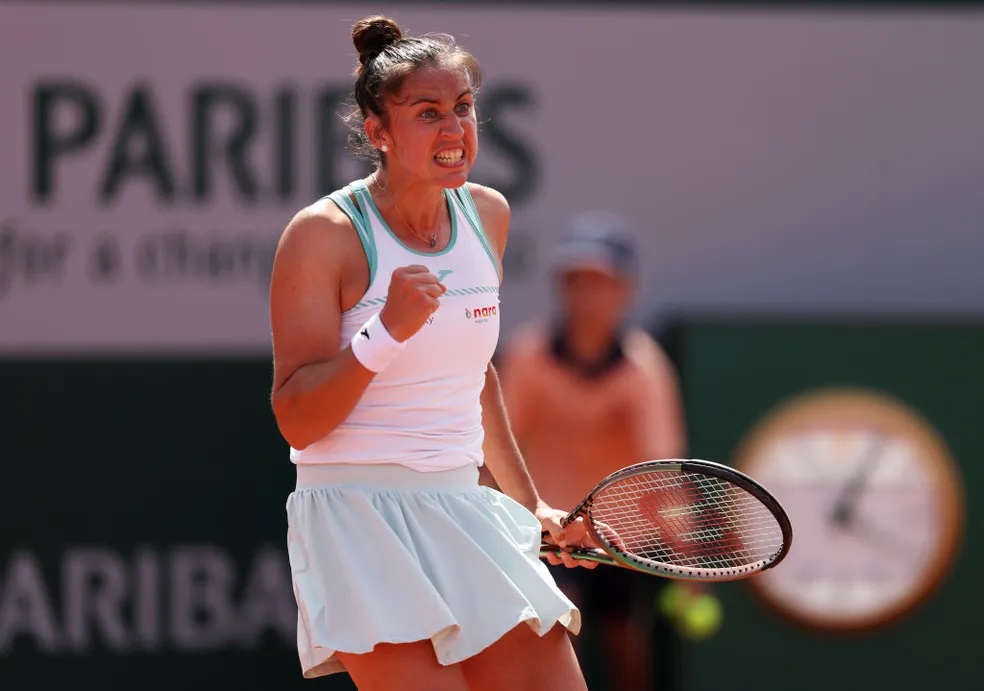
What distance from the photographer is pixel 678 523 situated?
10.8 ft

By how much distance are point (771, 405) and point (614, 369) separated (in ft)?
2.13

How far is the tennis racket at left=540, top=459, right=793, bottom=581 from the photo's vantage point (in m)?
2.88

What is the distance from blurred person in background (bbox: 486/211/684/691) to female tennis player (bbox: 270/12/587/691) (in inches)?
93.0

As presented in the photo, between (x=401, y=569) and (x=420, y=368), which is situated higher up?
(x=420, y=368)

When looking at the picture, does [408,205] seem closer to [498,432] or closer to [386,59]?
[386,59]

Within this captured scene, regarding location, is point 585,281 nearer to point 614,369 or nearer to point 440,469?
point 614,369

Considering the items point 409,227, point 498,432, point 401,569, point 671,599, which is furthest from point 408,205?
point 671,599

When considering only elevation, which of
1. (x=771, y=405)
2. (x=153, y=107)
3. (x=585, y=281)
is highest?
(x=153, y=107)

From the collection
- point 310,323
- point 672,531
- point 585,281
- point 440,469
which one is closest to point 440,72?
point 310,323

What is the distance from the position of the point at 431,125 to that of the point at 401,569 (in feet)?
2.27

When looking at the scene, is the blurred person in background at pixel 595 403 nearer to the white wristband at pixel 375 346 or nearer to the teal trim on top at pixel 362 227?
the teal trim on top at pixel 362 227

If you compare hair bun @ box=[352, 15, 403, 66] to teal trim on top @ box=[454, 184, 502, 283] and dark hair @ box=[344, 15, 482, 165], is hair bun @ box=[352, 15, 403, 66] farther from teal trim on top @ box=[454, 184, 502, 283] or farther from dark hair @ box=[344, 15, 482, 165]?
teal trim on top @ box=[454, 184, 502, 283]

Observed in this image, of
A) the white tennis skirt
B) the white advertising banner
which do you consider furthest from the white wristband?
the white advertising banner

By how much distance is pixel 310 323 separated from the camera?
2.63 m
